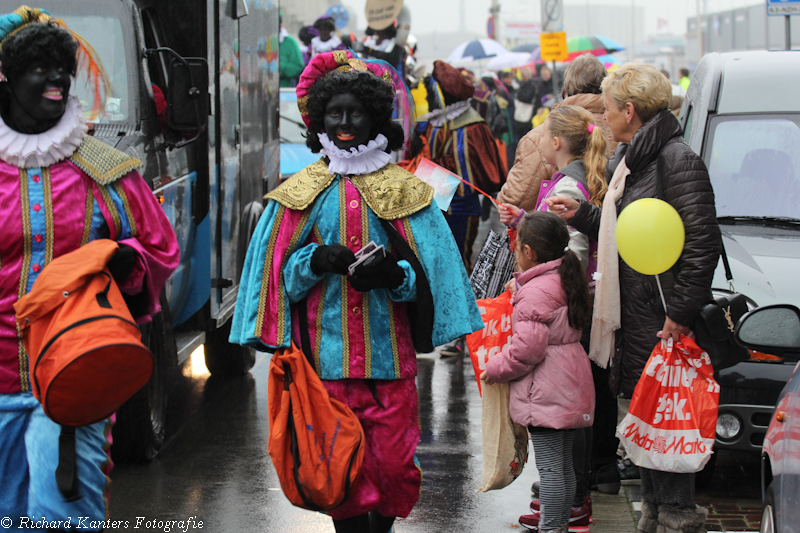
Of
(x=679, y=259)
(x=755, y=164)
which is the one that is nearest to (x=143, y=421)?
(x=679, y=259)

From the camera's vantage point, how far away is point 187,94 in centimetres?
553

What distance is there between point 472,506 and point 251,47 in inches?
157

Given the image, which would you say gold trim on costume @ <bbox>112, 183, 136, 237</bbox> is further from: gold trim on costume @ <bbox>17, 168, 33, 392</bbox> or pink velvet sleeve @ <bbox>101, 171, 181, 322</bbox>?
gold trim on costume @ <bbox>17, 168, 33, 392</bbox>

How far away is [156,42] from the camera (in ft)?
20.1

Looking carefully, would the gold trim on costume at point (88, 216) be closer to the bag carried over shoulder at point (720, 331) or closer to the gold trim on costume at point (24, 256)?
the gold trim on costume at point (24, 256)

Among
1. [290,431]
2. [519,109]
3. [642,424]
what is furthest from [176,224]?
[519,109]

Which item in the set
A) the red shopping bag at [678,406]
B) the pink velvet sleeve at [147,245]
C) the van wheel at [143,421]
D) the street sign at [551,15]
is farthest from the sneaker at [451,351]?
the street sign at [551,15]

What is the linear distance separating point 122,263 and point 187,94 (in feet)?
8.25

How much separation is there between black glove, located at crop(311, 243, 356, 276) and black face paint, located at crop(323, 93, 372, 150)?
1.39 feet

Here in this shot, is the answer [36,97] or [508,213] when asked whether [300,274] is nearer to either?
[36,97]

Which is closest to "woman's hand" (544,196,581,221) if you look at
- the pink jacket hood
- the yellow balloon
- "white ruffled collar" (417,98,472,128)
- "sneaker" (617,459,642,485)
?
the pink jacket hood

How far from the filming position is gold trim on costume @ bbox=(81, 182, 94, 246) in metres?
3.30

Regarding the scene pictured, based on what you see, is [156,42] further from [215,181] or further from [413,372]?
[413,372]

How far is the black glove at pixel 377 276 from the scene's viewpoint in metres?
3.34
